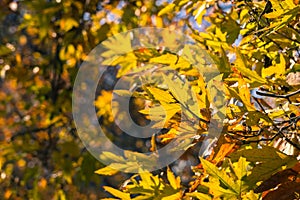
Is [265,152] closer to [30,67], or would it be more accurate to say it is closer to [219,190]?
[219,190]

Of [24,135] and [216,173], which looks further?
[24,135]

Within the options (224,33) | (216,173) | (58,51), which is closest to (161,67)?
(224,33)

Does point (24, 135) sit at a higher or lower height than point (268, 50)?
lower

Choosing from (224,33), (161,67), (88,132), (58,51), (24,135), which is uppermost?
(224,33)

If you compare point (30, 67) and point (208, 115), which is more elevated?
point (208, 115)

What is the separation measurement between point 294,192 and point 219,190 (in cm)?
8

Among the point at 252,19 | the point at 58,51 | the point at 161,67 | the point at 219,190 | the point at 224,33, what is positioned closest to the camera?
the point at 219,190

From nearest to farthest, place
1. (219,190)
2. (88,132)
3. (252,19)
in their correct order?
(219,190) → (252,19) → (88,132)

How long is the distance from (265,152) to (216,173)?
6 cm

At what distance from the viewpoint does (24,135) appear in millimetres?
2291

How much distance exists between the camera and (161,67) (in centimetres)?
94

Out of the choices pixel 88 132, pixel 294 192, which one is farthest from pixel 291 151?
pixel 88 132

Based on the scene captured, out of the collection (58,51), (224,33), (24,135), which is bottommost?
(24,135)

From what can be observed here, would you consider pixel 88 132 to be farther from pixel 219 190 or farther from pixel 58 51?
pixel 219 190
